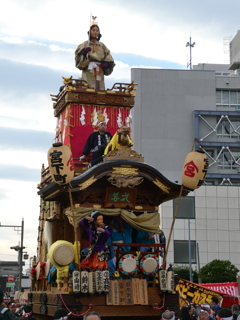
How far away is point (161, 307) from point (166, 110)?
162 ft

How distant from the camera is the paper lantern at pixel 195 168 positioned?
17.2 m

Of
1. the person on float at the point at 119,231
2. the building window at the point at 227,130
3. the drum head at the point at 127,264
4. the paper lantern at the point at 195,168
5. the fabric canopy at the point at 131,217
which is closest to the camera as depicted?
the drum head at the point at 127,264

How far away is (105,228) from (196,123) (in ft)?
162

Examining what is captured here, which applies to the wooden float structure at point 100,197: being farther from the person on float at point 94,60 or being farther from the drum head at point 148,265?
the person on float at point 94,60

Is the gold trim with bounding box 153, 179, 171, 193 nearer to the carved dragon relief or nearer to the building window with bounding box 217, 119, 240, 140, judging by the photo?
the carved dragon relief

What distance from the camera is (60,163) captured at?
16.0 meters

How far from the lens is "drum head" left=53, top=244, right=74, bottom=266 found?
53.2 ft

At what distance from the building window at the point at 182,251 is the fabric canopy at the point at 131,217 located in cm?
3628

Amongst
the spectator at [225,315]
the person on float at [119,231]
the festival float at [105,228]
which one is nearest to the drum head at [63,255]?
the festival float at [105,228]

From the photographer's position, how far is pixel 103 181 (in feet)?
58.3

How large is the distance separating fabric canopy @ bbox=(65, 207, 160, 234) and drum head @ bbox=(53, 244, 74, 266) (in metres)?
0.93

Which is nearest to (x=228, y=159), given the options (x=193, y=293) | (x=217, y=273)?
(x=217, y=273)

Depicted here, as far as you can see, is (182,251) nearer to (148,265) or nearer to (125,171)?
(148,265)

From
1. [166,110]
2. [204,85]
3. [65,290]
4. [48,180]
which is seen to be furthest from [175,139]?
[65,290]
